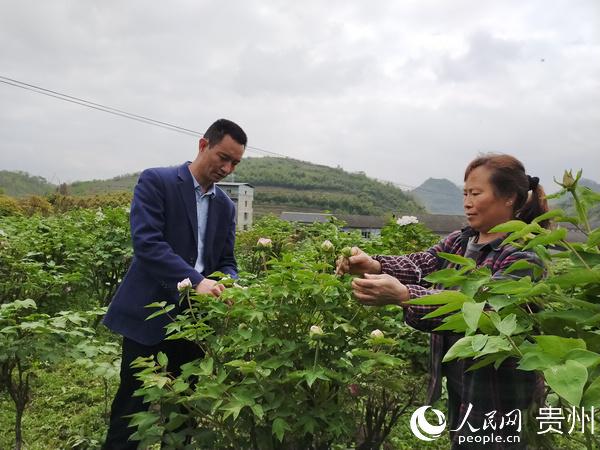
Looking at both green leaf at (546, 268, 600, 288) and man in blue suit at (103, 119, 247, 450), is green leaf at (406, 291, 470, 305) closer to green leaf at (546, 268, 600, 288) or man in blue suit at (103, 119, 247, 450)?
green leaf at (546, 268, 600, 288)

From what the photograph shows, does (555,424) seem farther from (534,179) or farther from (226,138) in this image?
(226,138)

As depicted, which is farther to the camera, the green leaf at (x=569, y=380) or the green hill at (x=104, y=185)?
the green hill at (x=104, y=185)

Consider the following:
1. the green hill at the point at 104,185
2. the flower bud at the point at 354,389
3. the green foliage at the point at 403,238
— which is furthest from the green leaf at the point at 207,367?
the green hill at the point at 104,185

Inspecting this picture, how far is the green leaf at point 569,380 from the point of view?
51cm

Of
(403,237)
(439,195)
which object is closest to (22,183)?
(403,237)

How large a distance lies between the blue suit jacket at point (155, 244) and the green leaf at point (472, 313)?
56.3 inches

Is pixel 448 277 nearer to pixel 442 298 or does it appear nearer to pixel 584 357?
pixel 442 298

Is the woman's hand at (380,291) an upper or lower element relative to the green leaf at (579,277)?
lower

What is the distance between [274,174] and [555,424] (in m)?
71.3

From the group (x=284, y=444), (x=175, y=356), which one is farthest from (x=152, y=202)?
(x=284, y=444)

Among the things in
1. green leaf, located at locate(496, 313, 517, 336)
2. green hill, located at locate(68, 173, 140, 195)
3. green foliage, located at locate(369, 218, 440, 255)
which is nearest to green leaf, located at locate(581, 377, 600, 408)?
green leaf, located at locate(496, 313, 517, 336)

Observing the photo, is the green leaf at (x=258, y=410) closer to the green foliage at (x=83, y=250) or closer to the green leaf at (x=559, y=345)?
the green leaf at (x=559, y=345)

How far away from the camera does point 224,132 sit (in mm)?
2037

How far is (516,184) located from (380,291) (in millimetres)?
653
